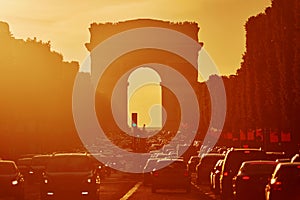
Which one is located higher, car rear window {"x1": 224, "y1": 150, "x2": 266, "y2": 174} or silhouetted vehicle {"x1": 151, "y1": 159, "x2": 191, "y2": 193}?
car rear window {"x1": 224, "y1": 150, "x2": 266, "y2": 174}

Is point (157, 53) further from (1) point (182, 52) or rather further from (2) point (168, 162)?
(2) point (168, 162)

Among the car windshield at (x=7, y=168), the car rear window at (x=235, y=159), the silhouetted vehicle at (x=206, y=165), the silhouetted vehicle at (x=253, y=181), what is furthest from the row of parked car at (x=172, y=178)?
the silhouetted vehicle at (x=253, y=181)

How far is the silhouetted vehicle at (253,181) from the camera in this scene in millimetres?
35406

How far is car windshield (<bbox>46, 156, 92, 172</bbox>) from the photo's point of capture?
39.2 m

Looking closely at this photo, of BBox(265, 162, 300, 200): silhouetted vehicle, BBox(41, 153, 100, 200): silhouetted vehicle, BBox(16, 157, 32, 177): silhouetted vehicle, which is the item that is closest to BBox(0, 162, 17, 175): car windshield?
BBox(41, 153, 100, 200): silhouetted vehicle

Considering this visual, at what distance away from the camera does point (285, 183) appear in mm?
28078

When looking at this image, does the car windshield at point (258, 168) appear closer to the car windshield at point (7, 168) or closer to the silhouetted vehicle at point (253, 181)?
the silhouetted vehicle at point (253, 181)

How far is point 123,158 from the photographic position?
95188mm

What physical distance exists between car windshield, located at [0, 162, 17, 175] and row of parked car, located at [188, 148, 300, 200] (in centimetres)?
901

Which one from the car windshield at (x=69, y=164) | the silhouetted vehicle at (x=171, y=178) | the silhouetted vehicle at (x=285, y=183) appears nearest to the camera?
the silhouetted vehicle at (x=285, y=183)

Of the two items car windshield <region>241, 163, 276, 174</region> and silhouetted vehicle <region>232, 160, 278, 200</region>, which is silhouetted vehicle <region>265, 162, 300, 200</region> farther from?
car windshield <region>241, 163, 276, 174</region>

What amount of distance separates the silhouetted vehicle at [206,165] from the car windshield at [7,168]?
1755 centimetres

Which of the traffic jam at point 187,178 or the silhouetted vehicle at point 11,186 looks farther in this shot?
the silhouetted vehicle at point 11,186

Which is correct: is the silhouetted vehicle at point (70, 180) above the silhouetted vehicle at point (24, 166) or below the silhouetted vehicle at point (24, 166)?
below
